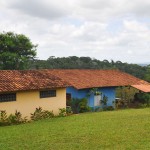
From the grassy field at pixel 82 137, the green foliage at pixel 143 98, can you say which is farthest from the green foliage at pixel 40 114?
the green foliage at pixel 143 98

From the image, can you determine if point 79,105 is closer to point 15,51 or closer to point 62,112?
point 62,112

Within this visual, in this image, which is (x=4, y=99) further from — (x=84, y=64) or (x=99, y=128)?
(x=84, y=64)

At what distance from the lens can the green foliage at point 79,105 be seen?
2782 centimetres

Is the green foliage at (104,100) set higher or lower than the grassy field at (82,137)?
higher

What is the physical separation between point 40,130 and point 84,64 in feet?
168

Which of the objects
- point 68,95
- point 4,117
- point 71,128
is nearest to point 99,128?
point 71,128

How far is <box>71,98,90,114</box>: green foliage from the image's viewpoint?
27.8 meters

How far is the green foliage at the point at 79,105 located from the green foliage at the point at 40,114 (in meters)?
5.22

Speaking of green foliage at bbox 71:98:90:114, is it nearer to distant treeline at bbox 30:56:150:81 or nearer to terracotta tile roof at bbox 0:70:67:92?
terracotta tile roof at bbox 0:70:67:92

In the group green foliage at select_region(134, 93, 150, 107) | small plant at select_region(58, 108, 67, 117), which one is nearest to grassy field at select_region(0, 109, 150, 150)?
small plant at select_region(58, 108, 67, 117)

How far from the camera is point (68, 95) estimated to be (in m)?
30.2

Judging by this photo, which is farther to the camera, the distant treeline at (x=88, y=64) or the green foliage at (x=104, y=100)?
the distant treeline at (x=88, y=64)

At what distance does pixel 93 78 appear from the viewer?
3319cm

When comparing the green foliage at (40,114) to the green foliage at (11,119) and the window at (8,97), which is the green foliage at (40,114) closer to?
the green foliage at (11,119)
